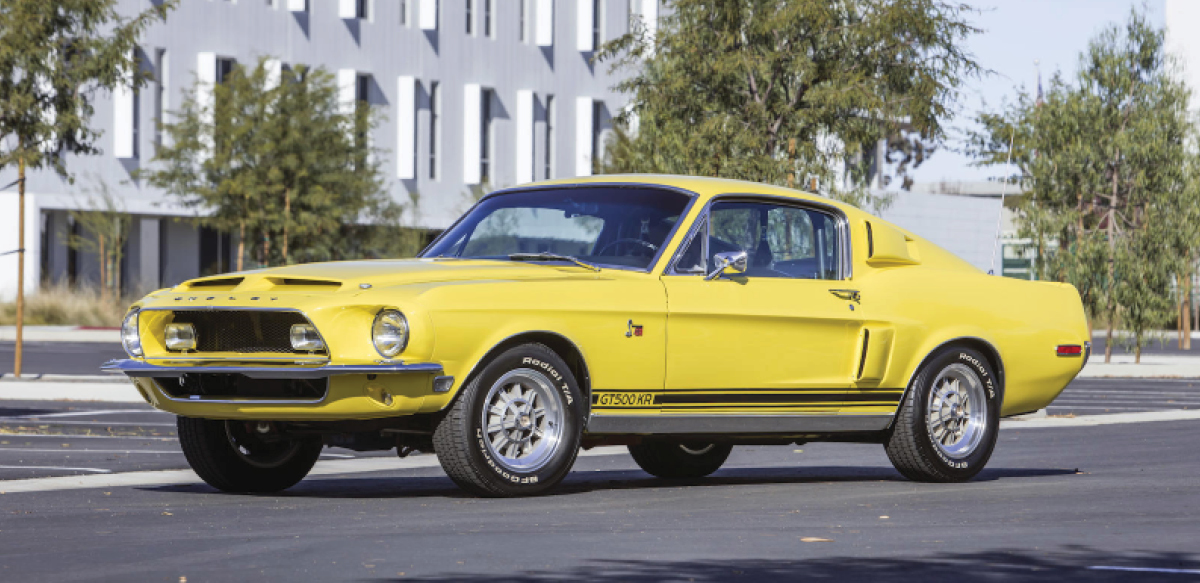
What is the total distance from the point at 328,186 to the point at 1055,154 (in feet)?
52.9

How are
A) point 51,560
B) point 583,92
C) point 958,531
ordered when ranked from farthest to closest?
1. point 583,92
2. point 958,531
3. point 51,560

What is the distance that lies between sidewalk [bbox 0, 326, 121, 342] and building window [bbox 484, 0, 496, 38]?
1900 centimetres

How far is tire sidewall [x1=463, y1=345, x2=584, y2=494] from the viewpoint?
9.33 metres

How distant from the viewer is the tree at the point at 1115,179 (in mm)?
32656

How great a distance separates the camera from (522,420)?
9570mm

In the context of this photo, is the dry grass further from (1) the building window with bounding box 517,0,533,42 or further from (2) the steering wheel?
(2) the steering wheel

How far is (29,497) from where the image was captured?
1007 centimetres

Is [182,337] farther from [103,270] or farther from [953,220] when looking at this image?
[953,220]

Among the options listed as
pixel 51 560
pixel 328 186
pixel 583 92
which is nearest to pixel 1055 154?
pixel 328 186

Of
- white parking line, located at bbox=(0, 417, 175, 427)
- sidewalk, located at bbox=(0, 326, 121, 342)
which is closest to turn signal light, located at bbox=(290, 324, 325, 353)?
white parking line, located at bbox=(0, 417, 175, 427)

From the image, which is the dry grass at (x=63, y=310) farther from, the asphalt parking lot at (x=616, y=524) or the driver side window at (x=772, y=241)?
the driver side window at (x=772, y=241)

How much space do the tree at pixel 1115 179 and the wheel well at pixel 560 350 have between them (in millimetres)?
23467

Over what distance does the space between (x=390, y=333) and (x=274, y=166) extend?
3274 cm

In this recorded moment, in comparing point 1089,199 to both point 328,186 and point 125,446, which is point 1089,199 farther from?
point 125,446
